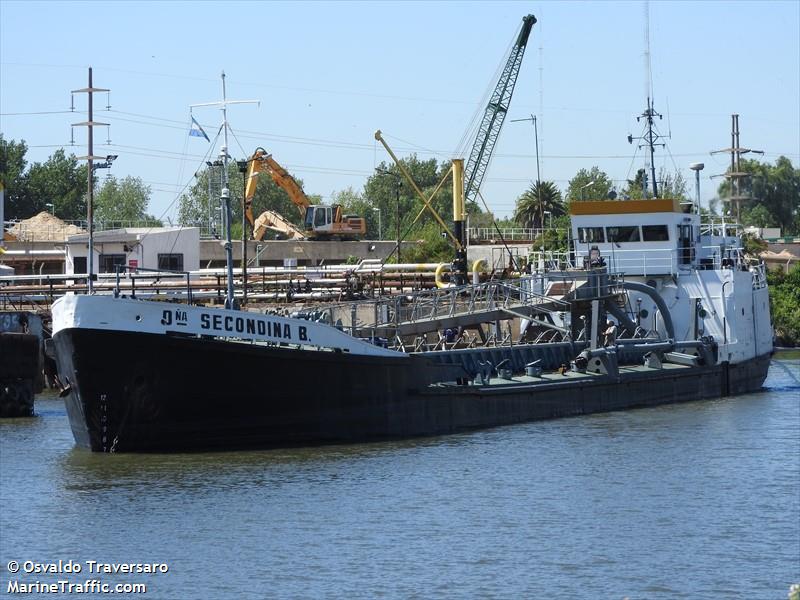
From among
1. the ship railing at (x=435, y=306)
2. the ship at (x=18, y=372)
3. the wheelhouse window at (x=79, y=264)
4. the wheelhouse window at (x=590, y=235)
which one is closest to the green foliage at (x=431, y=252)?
the wheelhouse window at (x=79, y=264)

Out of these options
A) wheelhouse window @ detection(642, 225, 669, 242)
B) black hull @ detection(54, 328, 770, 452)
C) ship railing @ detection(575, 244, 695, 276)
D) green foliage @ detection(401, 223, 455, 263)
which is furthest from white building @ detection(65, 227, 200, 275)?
black hull @ detection(54, 328, 770, 452)

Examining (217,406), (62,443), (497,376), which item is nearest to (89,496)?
(217,406)

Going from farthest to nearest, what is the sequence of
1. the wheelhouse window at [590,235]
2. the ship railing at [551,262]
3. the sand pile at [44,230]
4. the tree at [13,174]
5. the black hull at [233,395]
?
the tree at [13,174], the sand pile at [44,230], the wheelhouse window at [590,235], the ship railing at [551,262], the black hull at [233,395]

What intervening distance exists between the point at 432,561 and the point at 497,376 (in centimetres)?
1578

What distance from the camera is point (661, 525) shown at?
2170 cm

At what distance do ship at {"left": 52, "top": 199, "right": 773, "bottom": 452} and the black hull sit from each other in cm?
3

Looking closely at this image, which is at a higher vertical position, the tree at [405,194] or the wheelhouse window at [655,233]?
the tree at [405,194]

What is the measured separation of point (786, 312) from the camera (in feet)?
241

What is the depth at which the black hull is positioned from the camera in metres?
27.2

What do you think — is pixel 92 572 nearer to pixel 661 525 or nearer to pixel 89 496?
pixel 89 496

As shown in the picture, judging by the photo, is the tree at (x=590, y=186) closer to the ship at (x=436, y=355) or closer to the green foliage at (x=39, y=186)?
the green foliage at (x=39, y=186)

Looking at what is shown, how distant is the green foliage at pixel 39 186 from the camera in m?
111

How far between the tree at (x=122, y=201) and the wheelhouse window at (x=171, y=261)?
65.6 meters

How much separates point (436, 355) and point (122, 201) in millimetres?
105489
